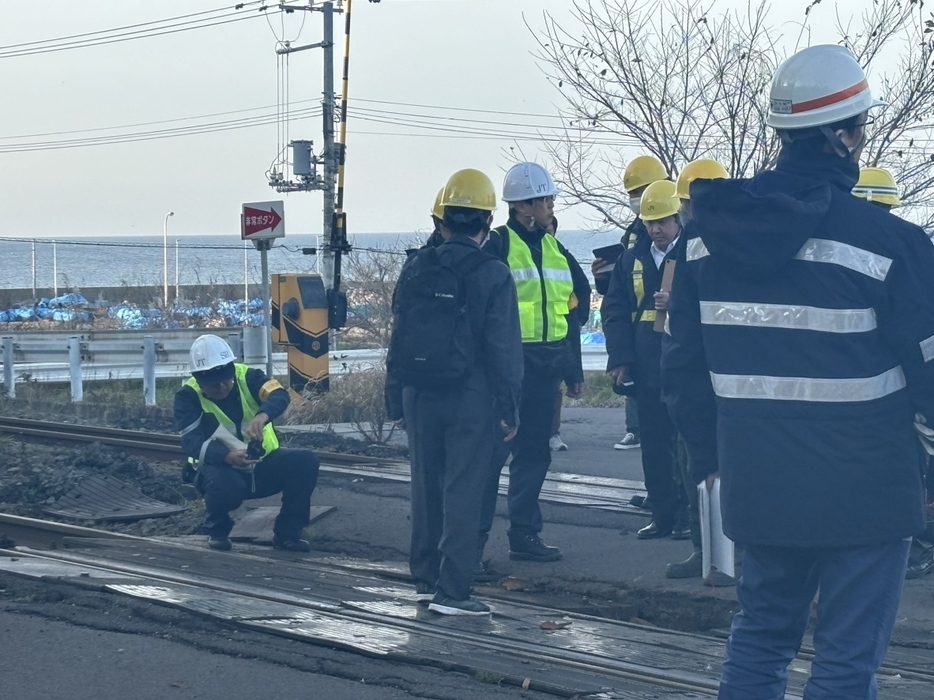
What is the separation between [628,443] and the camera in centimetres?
1202

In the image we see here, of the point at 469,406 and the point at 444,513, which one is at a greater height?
the point at 469,406

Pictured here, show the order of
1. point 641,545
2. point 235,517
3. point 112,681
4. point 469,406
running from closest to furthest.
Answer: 1. point 112,681
2. point 469,406
3. point 641,545
4. point 235,517

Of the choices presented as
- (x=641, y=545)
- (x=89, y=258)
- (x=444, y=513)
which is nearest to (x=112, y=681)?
(x=444, y=513)

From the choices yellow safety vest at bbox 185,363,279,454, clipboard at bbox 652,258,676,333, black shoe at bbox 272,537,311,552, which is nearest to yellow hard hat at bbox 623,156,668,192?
clipboard at bbox 652,258,676,333

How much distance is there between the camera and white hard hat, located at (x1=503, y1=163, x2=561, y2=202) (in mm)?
7121

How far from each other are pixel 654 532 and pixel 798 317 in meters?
4.54

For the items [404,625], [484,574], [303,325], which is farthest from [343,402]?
[404,625]

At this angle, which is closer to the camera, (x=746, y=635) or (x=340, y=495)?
(x=746, y=635)

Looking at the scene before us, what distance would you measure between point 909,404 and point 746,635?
819 millimetres

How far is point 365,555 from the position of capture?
25.4ft

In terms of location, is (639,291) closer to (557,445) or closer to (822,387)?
(822,387)

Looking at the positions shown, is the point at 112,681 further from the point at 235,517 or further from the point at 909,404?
the point at 235,517

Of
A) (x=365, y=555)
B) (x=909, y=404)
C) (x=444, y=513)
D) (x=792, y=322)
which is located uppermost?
(x=792, y=322)

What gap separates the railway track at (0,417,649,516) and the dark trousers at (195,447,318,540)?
2099 mm
